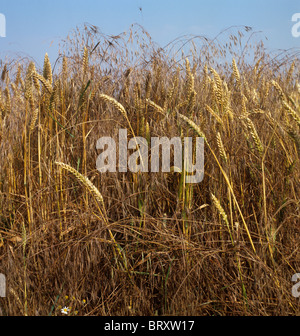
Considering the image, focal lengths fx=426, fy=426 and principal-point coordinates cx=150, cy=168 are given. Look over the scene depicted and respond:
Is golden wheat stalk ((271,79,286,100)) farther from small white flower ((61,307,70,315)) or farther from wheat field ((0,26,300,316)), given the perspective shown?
small white flower ((61,307,70,315))

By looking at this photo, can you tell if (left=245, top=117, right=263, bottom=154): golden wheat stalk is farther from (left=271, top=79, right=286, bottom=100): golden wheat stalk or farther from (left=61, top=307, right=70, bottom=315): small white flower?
(left=61, top=307, right=70, bottom=315): small white flower

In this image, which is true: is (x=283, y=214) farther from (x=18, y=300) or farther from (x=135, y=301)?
(x=18, y=300)

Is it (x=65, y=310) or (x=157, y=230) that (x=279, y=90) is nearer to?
(x=157, y=230)

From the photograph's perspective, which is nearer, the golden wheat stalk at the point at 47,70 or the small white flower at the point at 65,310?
the small white flower at the point at 65,310

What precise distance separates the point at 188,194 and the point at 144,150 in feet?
1.02

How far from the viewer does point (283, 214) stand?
1500 millimetres

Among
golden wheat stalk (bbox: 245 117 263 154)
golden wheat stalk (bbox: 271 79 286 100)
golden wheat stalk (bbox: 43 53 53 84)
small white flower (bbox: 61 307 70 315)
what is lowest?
small white flower (bbox: 61 307 70 315)

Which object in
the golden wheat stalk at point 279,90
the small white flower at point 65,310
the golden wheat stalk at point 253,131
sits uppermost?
the golden wheat stalk at point 279,90

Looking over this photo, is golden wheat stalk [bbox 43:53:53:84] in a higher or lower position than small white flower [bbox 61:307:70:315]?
higher

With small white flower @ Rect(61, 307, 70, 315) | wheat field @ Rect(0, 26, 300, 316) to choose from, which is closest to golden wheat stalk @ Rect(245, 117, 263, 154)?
wheat field @ Rect(0, 26, 300, 316)

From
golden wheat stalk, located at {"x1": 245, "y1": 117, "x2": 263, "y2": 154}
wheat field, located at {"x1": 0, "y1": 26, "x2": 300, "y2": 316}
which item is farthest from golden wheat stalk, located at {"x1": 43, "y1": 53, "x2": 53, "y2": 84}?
golden wheat stalk, located at {"x1": 245, "y1": 117, "x2": 263, "y2": 154}

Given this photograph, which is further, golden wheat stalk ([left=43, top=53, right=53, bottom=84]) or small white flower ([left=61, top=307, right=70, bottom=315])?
golden wheat stalk ([left=43, top=53, right=53, bottom=84])

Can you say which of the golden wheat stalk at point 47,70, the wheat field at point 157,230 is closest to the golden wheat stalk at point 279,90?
the wheat field at point 157,230

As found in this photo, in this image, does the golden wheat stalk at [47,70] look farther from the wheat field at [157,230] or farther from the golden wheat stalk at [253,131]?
the golden wheat stalk at [253,131]
